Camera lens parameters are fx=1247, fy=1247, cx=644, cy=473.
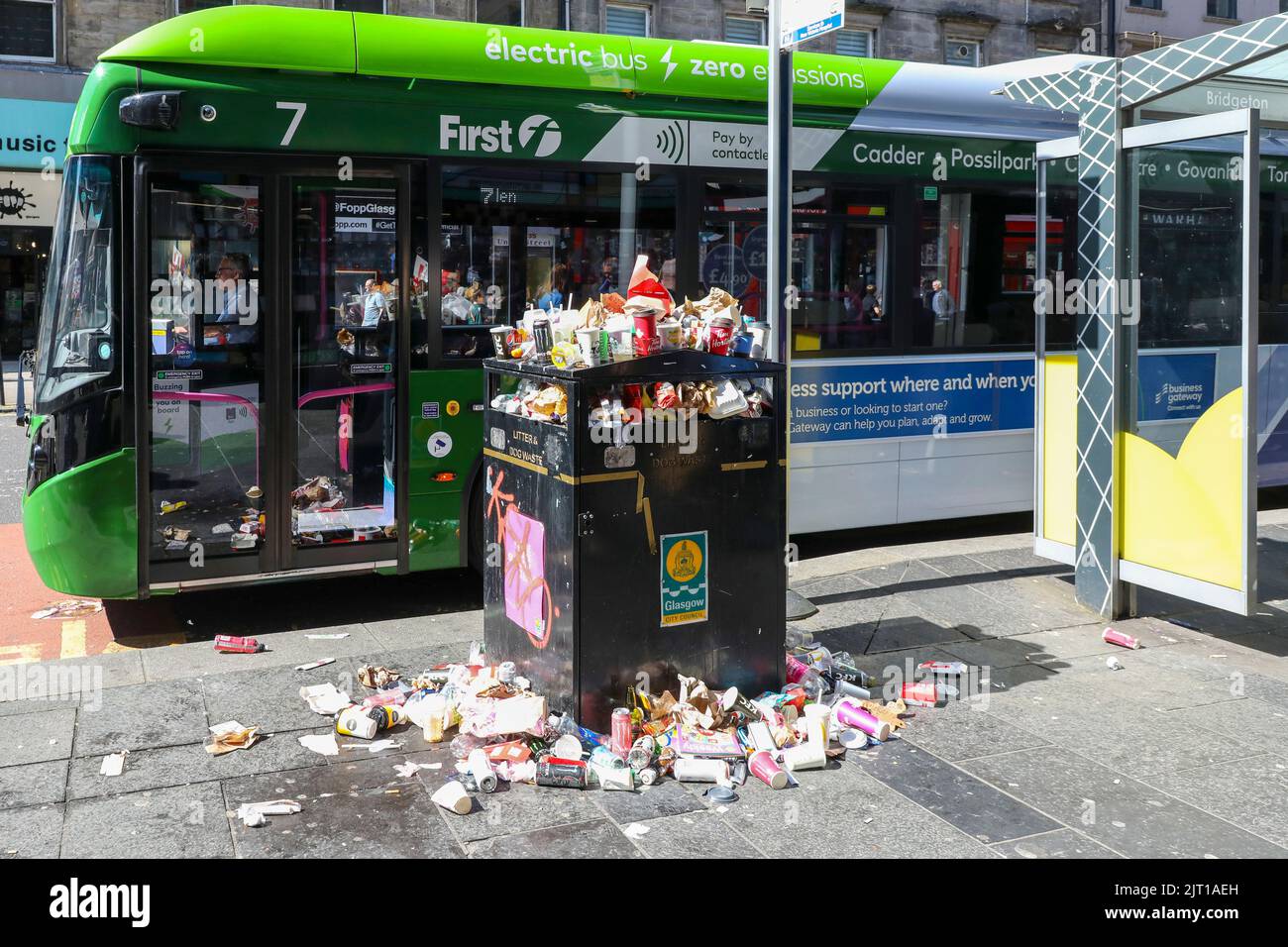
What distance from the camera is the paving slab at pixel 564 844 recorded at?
4465 millimetres

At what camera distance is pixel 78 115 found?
282 inches

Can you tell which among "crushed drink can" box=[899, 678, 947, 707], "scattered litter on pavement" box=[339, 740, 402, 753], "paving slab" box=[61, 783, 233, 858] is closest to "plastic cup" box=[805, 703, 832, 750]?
"crushed drink can" box=[899, 678, 947, 707]

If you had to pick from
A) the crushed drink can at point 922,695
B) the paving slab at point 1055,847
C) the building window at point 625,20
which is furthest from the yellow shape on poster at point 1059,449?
the building window at point 625,20

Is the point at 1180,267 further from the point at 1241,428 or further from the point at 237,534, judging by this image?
the point at 237,534

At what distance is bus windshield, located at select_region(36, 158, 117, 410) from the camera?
7.04 meters

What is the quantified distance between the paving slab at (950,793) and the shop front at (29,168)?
1712cm

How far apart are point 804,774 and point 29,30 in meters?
20.7

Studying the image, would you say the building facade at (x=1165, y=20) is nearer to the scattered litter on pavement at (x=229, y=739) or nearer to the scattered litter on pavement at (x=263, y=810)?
the scattered litter on pavement at (x=229, y=739)

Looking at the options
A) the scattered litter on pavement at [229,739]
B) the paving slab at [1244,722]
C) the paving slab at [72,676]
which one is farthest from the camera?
the paving slab at [72,676]

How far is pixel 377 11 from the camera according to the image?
22.4m

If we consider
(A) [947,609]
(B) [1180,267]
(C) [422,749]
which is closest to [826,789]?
(C) [422,749]

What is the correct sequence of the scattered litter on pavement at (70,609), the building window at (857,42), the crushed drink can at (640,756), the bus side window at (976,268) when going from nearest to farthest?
the crushed drink can at (640,756) → the scattered litter on pavement at (70,609) → the bus side window at (976,268) → the building window at (857,42)

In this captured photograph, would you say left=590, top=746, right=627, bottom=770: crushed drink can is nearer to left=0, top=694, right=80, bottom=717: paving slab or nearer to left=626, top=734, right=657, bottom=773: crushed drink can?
left=626, top=734, right=657, bottom=773: crushed drink can

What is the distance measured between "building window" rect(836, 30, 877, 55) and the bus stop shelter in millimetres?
19079
